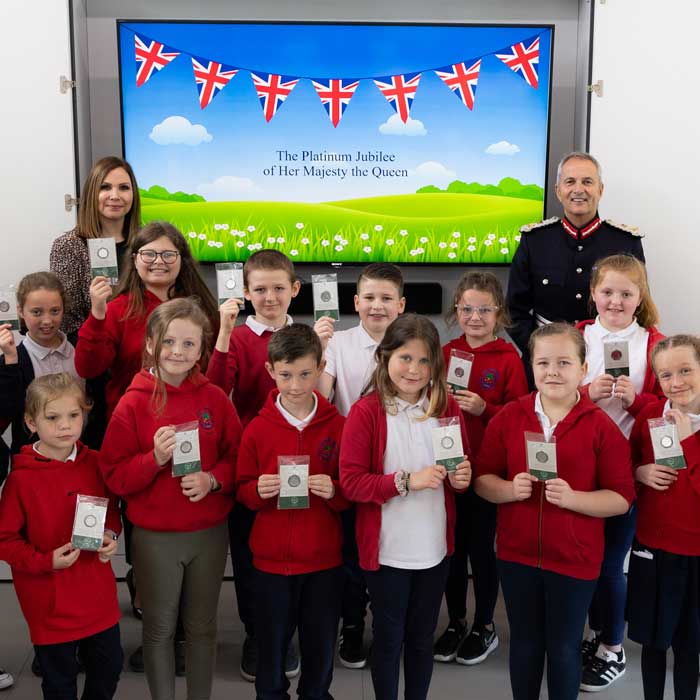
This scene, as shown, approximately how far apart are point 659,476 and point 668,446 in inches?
6.0

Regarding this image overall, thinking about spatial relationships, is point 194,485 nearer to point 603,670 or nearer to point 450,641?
point 450,641

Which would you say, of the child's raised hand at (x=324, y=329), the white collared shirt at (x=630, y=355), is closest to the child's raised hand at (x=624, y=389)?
the white collared shirt at (x=630, y=355)

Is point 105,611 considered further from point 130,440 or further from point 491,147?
point 491,147

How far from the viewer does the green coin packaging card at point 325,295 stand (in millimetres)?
2881

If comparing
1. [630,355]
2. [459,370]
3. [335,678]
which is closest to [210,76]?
[459,370]

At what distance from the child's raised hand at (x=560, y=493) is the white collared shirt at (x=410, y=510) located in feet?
1.11

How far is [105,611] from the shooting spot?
2.41 m

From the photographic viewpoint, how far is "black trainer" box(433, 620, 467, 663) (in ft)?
10.3

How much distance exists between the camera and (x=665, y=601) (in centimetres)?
250

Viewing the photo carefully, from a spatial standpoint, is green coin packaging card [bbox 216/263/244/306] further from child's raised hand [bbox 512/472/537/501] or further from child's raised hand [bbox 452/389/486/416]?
child's raised hand [bbox 512/472/537/501]

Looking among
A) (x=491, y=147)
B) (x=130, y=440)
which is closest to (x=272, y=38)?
(x=491, y=147)

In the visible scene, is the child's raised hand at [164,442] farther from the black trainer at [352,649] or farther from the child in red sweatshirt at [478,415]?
the black trainer at [352,649]

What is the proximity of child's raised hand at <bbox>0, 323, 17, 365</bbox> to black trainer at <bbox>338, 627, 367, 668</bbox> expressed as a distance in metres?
1.54

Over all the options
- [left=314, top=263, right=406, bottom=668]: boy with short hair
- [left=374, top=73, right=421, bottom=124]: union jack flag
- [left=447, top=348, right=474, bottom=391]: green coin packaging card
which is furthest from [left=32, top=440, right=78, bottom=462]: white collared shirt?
[left=374, top=73, right=421, bottom=124]: union jack flag
